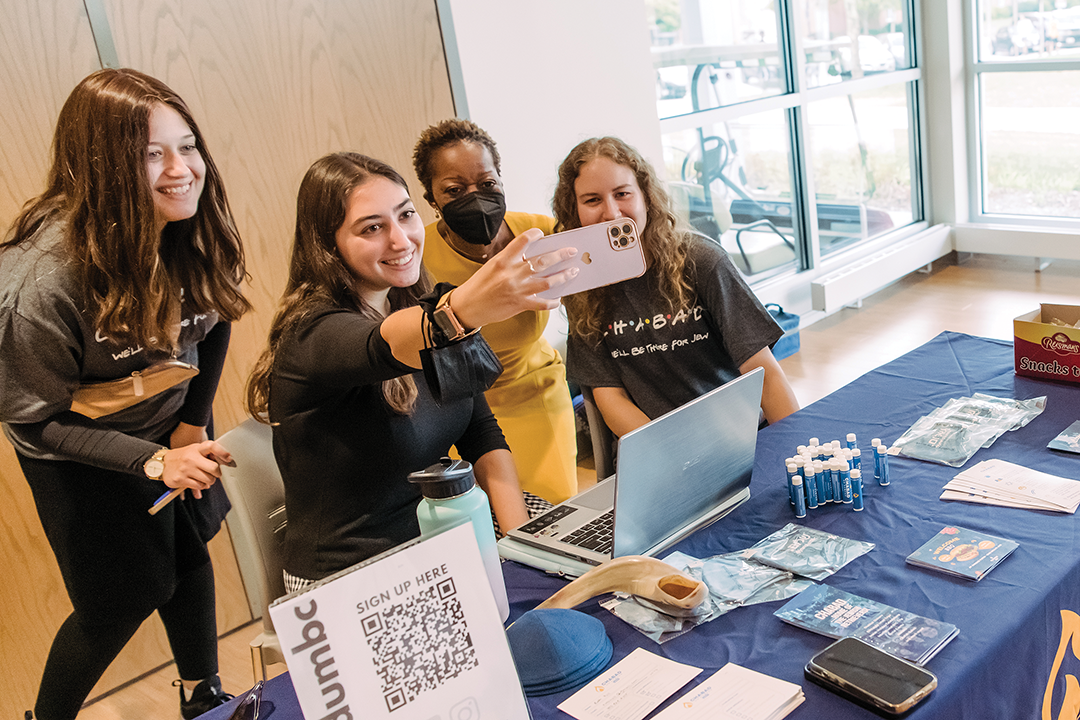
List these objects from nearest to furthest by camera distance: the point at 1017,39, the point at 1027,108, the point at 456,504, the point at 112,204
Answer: the point at 456,504, the point at 112,204, the point at 1017,39, the point at 1027,108

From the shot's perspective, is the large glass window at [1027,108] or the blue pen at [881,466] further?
the large glass window at [1027,108]

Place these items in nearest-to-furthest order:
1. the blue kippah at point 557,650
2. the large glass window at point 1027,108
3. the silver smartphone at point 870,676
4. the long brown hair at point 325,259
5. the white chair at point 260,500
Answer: the silver smartphone at point 870,676
the blue kippah at point 557,650
the long brown hair at point 325,259
the white chair at point 260,500
the large glass window at point 1027,108

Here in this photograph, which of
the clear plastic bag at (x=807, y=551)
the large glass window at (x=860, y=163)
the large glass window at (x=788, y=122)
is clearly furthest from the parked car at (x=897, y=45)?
the clear plastic bag at (x=807, y=551)

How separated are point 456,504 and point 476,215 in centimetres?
105

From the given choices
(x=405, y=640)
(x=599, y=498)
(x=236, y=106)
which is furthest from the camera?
(x=236, y=106)

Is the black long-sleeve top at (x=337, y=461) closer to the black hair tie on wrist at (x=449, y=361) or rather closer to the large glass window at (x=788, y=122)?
the black hair tie on wrist at (x=449, y=361)

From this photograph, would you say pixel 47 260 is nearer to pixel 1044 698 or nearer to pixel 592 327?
pixel 592 327

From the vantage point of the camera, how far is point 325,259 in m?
1.42

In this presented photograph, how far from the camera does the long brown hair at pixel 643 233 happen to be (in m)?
1.96

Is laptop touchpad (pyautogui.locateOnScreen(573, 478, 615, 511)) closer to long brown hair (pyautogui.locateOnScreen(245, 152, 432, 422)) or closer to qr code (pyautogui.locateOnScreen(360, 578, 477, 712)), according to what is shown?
long brown hair (pyautogui.locateOnScreen(245, 152, 432, 422))

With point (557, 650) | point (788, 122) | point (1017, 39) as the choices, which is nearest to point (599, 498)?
point (557, 650)

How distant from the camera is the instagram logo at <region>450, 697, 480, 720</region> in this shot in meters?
0.86

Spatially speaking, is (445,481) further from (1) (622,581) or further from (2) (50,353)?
(2) (50,353)

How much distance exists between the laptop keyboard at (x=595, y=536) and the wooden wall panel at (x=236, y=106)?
1459mm
